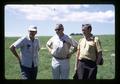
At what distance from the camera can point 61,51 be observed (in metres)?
3.53

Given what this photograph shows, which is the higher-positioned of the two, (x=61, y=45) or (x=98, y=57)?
(x=61, y=45)

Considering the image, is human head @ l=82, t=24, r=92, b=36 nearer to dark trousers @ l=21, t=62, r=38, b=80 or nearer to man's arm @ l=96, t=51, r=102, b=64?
man's arm @ l=96, t=51, r=102, b=64

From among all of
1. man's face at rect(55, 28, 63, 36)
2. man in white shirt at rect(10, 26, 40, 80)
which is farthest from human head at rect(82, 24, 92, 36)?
man in white shirt at rect(10, 26, 40, 80)

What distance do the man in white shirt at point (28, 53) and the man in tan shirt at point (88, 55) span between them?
1.52 feet

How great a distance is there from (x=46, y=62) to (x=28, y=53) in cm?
28

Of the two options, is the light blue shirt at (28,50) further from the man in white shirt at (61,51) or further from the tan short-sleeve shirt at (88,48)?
the tan short-sleeve shirt at (88,48)

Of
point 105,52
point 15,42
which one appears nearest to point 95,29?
point 105,52

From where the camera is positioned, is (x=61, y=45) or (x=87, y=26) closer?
(x=87, y=26)

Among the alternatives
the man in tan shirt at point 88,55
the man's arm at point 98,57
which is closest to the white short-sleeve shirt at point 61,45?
the man in tan shirt at point 88,55

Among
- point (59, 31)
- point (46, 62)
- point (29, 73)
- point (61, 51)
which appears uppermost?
point (59, 31)

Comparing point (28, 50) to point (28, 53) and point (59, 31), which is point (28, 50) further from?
point (59, 31)

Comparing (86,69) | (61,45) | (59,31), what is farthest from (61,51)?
(86,69)

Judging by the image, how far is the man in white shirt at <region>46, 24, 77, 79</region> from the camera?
3471 mm

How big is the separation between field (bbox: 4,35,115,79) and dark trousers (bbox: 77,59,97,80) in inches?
2.7
